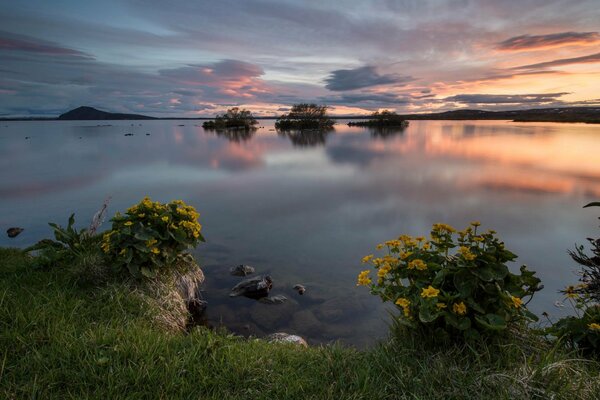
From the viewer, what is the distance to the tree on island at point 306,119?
9550cm

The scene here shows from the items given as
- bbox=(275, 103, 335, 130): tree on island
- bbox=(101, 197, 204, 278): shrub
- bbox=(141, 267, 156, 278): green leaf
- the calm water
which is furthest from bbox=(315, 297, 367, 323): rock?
bbox=(275, 103, 335, 130): tree on island

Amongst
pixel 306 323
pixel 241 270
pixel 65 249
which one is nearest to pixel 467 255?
pixel 306 323

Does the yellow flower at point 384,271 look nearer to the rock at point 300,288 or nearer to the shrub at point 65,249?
the rock at point 300,288

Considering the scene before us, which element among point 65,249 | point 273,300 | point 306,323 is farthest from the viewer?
point 273,300

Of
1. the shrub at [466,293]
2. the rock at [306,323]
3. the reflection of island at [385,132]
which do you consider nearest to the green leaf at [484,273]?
the shrub at [466,293]

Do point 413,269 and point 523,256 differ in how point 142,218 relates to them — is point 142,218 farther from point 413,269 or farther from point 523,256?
point 523,256

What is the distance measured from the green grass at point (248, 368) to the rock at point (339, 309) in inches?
107

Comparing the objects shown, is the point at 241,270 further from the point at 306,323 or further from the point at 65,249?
the point at 65,249

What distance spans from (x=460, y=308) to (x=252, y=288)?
5.07m

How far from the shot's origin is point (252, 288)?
24.4ft

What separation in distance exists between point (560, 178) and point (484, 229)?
13915mm

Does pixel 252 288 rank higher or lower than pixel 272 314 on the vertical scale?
higher

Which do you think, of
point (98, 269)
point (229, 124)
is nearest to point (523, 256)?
point (98, 269)

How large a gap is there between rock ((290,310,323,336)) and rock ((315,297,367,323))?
0.16 m
